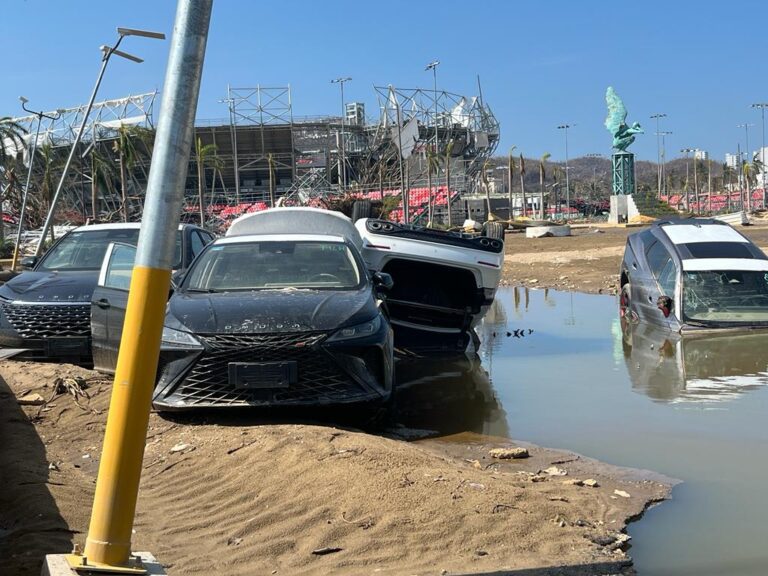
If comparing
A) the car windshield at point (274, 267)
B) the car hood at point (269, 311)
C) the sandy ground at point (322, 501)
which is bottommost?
the sandy ground at point (322, 501)

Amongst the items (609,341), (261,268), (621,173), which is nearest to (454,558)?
(261,268)

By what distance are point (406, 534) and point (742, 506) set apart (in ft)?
7.37

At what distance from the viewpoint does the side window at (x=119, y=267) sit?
9.21 m

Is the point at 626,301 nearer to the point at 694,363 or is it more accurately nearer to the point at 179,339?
the point at 694,363

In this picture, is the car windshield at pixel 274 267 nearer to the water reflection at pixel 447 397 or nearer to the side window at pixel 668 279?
the water reflection at pixel 447 397

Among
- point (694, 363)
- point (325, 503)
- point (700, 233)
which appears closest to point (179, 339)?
point (325, 503)

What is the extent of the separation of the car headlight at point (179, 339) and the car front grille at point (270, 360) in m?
0.07

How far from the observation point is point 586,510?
5340 millimetres

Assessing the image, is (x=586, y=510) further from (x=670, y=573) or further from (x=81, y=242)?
(x=81, y=242)

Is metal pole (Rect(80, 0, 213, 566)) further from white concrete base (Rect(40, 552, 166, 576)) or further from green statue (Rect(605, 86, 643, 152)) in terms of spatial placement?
green statue (Rect(605, 86, 643, 152))

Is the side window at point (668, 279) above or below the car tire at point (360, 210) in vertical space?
below

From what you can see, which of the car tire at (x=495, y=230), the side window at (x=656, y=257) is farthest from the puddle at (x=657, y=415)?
the car tire at (x=495, y=230)

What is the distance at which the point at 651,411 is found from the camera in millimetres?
8336

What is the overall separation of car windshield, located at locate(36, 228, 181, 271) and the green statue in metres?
88.0
